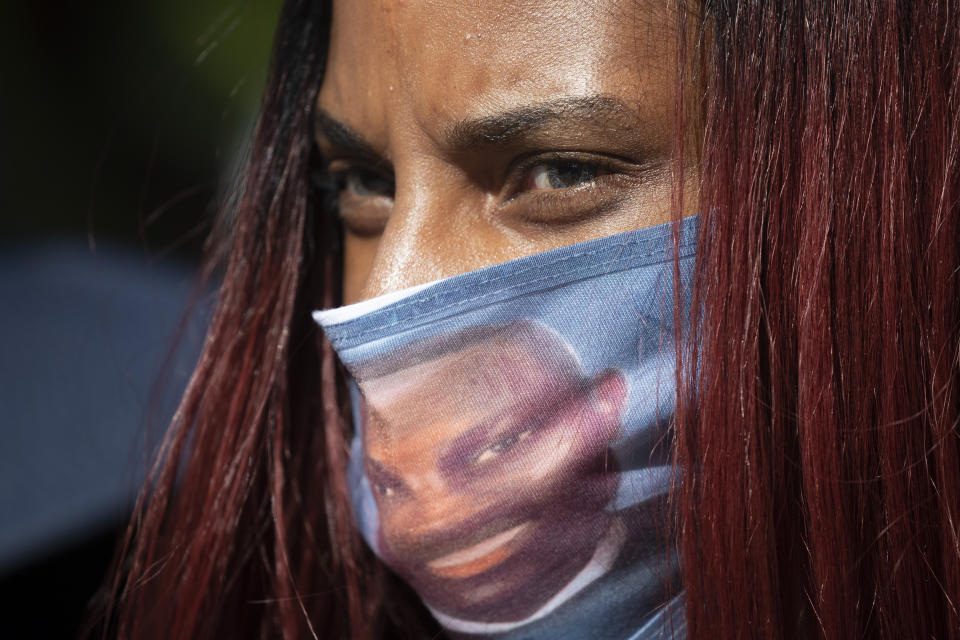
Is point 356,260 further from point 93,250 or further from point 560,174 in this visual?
point 93,250

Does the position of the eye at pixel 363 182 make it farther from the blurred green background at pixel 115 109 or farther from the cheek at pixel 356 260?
the blurred green background at pixel 115 109

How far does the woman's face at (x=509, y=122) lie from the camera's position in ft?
3.46

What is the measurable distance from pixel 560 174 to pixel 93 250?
1.32 m

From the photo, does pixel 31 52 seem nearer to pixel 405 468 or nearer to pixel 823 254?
pixel 405 468

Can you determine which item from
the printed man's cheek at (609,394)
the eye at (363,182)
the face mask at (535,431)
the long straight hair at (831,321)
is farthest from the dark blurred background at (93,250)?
the long straight hair at (831,321)

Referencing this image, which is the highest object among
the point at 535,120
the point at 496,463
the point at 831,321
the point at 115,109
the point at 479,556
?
the point at 115,109

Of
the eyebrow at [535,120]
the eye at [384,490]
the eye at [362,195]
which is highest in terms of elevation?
the eyebrow at [535,120]

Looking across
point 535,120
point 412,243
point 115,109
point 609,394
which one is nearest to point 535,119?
point 535,120

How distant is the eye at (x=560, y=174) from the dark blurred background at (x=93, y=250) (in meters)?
0.75

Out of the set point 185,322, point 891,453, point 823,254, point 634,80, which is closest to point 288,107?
point 185,322

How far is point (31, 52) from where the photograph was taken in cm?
226

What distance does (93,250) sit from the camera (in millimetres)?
2045

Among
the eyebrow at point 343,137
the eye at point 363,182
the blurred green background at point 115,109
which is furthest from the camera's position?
the blurred green background at point 115,109

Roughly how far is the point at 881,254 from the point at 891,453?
8.4 inches
